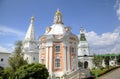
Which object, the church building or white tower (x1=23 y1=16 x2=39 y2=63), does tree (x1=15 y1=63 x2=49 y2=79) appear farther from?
the church building

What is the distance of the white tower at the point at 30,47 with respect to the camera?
56594mm

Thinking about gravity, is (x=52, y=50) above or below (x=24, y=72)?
above

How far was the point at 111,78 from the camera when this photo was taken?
31953 millimetres

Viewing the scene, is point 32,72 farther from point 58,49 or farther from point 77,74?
point 58,49

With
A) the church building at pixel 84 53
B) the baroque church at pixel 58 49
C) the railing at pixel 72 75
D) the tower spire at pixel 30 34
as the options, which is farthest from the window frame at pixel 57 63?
the church building at pixel 84 53

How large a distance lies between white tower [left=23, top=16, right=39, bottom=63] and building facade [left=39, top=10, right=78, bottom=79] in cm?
1223

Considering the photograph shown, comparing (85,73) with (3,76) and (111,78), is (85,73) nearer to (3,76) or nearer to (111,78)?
(111,78)

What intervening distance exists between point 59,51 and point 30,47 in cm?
1717

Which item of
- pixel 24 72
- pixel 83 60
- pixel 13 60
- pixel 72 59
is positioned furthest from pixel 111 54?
pixel 24 72

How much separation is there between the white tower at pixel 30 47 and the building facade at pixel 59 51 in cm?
1223

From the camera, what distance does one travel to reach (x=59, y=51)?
141ft

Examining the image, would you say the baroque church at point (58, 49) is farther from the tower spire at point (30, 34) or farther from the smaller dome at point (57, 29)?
the tower spire at point (30, 34)

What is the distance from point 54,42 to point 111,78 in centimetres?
1665

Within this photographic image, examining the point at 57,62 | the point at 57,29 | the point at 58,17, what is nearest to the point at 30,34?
the point at 58,17
